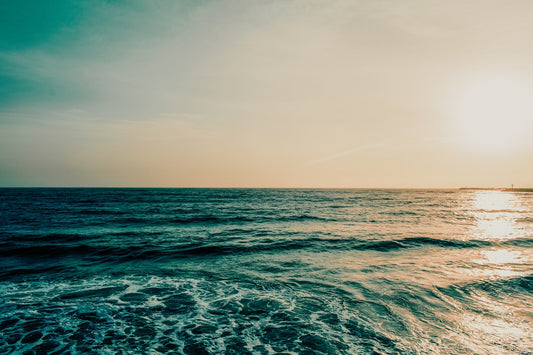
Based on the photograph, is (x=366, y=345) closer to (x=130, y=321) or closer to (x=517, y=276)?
(x=130, y=321)

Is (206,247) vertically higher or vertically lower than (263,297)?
lower

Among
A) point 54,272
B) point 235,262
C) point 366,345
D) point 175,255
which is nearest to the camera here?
point 366,345

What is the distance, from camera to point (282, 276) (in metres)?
12.4

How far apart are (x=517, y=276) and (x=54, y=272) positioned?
2171 centimetres

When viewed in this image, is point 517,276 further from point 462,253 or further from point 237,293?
point 237,293

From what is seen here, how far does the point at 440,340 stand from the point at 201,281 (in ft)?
28.8

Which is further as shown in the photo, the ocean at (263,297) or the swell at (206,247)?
the swell at (206,247)

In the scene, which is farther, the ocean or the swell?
the swell

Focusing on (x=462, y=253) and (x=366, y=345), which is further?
(x=462, y=253)

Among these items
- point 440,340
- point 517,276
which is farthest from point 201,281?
point 517,276

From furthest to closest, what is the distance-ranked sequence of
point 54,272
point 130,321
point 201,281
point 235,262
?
point 235,262 → point 54,272 → point 201,281 → point 130,321

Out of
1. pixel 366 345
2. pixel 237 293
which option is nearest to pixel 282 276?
pixel 237 293

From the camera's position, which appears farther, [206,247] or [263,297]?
[206,247]

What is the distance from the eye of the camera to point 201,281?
1185cm
